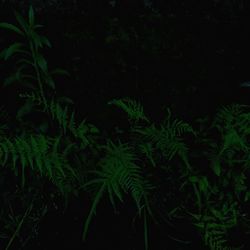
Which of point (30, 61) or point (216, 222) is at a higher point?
point (30, 61)

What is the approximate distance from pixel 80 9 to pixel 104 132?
0.73 m

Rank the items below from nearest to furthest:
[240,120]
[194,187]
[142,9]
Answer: [194,187] < [240,120] < [142,9]

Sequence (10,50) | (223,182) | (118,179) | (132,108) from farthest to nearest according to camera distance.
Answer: (132,108)
(223,182)
(10,50)
(118,179)

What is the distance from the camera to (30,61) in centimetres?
235

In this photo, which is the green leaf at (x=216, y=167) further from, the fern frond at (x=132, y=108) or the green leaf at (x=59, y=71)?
the green leaf at (x=59, y=71)

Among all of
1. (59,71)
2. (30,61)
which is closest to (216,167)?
(59,71)

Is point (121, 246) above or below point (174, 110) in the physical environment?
below

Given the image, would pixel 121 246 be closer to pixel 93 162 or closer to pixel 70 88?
pixel 93 162

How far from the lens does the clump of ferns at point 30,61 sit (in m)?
2.29

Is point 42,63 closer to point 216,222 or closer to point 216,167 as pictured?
point 216,167

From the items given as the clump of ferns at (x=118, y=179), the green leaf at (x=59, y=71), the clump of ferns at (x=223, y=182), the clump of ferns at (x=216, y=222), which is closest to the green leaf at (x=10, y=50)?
the green leaf at (x=59, y=71)

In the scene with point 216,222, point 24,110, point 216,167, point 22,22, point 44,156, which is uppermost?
point 22,22

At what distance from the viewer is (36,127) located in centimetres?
248

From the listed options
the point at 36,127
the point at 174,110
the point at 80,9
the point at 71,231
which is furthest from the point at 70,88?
the point at 71,231
